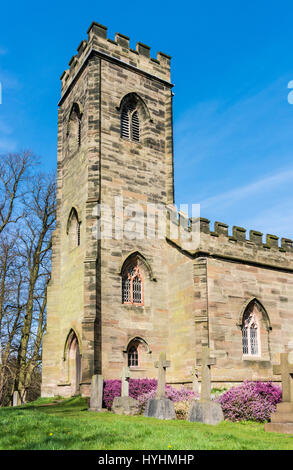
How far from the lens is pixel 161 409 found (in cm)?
1295

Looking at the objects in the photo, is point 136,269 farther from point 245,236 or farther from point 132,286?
point 245,236

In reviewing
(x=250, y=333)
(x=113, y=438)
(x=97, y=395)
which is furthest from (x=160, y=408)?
(x=250, y=333)

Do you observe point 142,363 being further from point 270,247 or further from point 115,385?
point 270,247

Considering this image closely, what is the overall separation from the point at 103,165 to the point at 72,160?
2.90 metres

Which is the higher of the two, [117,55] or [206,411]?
[117,55]

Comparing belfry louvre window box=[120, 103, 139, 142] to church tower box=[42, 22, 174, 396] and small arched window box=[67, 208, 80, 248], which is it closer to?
church tower box=[42, 22, 174, 396]

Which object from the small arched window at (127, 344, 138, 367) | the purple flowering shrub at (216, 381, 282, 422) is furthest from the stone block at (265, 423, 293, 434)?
the small arched window at (127, 344, 138, 367)

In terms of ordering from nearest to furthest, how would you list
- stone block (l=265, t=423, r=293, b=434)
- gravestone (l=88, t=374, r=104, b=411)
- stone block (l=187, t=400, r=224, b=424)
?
stone block (l=265, t=423, r=293, b=434) < stone block (l=187, t=400, r=224, b=424) < gravestone (l=88, t=374, r=104, b=411)

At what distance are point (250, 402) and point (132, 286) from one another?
27.0 feet

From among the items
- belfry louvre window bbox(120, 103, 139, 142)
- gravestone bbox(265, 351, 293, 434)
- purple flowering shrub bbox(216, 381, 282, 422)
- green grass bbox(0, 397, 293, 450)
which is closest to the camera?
green grass bbox(0, 397, 293, 450)

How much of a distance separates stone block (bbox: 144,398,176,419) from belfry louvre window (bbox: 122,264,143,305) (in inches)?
295

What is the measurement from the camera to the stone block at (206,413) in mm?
11734

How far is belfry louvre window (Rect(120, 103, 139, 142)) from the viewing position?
23.1 m
